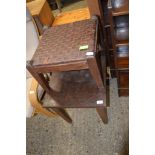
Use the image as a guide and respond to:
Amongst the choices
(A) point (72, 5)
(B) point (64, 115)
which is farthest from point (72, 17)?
(A) point (72, 5)

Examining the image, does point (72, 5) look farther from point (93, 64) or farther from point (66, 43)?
point (93, 64)

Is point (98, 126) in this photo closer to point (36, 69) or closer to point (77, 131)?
point (77, 131)

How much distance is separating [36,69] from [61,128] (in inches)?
28.9

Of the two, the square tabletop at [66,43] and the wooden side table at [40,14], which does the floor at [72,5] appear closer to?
the wooden side table at [40,14]

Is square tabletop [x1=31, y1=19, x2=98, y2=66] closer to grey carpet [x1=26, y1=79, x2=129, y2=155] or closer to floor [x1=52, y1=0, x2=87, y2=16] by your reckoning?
grey carpet [x1=26, y1=79, x2=129, y2=155]

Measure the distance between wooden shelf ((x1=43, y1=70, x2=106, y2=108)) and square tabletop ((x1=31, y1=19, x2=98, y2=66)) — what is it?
11.5 inches

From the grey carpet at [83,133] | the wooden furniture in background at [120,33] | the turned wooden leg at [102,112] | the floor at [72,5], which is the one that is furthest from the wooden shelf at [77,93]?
the floor at [72,5]

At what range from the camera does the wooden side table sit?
152 centimetres

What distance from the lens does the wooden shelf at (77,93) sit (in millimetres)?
1150

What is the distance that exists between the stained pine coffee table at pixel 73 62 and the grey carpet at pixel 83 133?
21cm

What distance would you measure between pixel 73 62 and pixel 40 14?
2.61 ft

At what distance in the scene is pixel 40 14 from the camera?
154 centimetres

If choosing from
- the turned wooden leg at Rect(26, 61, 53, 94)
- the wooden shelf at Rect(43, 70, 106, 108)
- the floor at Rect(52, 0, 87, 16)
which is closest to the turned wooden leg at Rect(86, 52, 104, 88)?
the wooden shelf at Rect(43, 70, 106, 108)
